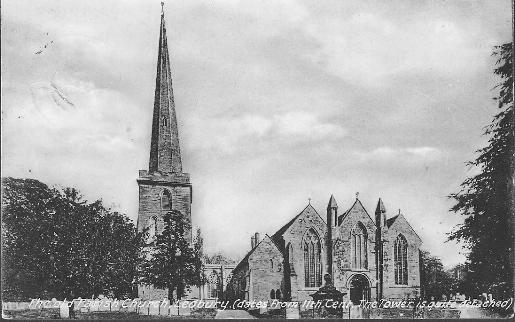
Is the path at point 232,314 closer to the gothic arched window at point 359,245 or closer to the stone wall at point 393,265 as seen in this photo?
the stone wall at point 393,265

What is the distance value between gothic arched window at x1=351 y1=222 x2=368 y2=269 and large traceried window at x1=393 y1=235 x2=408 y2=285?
142cm

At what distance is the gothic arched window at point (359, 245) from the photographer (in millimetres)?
20078

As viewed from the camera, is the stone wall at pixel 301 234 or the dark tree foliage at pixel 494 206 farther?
the stone wall at pixel 301 234

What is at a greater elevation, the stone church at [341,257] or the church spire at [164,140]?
the church spire at [164,140]

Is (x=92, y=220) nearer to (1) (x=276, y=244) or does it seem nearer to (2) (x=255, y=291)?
(2) (x=255, y=291)

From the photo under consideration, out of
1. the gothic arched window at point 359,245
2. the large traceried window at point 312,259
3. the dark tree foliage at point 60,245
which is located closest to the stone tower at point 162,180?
the dark tree foliage at point 60,245

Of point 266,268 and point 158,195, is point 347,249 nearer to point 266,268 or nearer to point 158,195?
point 266,268

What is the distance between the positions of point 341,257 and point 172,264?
9882 millimetres

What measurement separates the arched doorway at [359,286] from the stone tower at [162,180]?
24.6 ft

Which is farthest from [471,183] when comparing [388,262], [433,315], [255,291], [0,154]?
[0,154]

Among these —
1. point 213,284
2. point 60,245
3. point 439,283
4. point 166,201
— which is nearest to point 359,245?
point 439,283

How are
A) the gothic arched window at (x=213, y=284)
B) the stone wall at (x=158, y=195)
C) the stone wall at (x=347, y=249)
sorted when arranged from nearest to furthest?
1. the gothic arched window at (x=213, y=284)
2. the stone wall at (x=158, y=195)
3. the stone wall at (x=347, y=249)

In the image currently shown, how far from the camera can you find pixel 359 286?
19.1 m

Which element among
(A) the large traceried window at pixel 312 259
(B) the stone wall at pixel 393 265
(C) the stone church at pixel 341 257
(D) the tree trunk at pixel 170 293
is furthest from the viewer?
(A) the large traceried window at pixel 312 259
